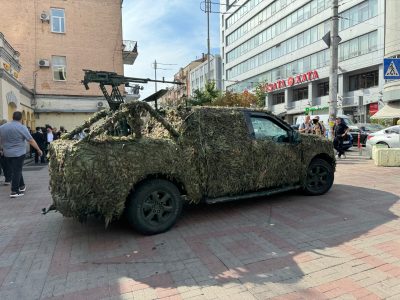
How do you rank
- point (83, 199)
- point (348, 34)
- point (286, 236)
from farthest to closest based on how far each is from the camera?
point (348, 34)
point (286, 236)
point (83, 199)

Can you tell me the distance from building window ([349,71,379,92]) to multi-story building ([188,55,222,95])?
34.8 metres

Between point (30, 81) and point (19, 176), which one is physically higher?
point (30, 81)

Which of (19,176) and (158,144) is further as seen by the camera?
(19,176)

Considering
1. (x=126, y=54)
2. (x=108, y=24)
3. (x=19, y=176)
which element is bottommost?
(x=19, y=176)

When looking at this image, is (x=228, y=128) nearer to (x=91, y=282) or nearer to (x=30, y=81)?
(x=91, y=282)

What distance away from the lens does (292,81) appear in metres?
44.0

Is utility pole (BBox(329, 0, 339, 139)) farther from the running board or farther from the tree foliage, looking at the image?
the tree foliage

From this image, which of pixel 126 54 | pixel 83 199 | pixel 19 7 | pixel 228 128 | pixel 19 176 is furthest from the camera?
pixel 126 54

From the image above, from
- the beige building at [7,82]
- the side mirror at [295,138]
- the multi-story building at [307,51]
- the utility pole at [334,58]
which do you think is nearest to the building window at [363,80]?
the multi-story building at [307,51]

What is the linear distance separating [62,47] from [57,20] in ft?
6.34

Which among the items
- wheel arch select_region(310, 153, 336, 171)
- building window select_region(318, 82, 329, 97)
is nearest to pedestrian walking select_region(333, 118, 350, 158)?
wheel arch select_region(310, 153, 336, 171)

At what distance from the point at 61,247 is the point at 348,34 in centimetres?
3711

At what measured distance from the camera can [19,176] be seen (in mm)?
7641

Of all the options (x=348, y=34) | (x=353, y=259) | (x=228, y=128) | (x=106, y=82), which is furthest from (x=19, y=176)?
(x=348, y=34)
